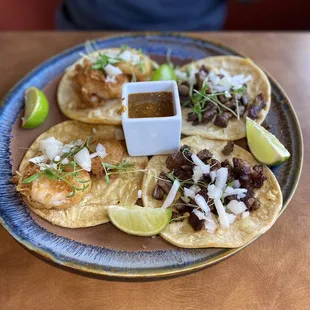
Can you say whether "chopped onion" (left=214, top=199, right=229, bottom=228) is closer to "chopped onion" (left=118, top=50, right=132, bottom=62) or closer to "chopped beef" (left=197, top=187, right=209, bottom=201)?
"chopped beef" (left=197, top=187, right=209, bottom=201)

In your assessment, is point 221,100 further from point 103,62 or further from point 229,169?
point 103,62

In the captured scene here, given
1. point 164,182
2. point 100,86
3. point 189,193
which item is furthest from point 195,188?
point 100,86

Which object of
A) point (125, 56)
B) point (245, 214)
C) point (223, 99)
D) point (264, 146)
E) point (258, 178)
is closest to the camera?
point (245, 214)

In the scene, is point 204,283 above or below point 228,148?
below

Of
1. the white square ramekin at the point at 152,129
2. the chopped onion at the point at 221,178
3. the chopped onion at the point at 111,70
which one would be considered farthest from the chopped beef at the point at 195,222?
the chopped onion at the point at 111,70

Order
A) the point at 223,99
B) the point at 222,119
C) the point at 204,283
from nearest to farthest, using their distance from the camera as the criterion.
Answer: the point at 204,283 < the point at 222,119 < the point at 223,99

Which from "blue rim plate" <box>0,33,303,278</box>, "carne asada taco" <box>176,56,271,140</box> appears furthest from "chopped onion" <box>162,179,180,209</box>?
"carne asada taco" <box>176,56,271,140</box>

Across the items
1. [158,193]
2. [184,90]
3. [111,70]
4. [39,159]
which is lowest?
[158,193]

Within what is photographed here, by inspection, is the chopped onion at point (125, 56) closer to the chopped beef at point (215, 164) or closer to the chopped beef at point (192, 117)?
the chopped beef at point (192, 117)
